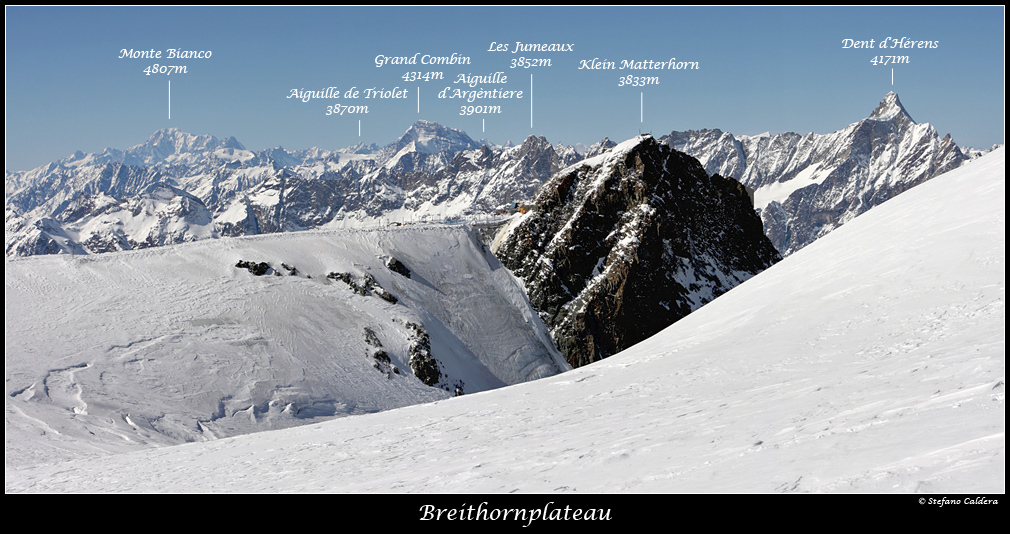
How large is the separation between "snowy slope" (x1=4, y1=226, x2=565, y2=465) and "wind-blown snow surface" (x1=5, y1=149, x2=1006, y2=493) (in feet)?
48.3

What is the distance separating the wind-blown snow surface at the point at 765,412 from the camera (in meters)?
8.69

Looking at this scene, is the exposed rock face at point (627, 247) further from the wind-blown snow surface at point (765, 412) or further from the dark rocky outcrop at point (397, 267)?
the wind-blown snow surface at point (765, 412)

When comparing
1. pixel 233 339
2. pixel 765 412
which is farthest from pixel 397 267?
pixel 765 412

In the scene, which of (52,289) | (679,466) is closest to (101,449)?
(679,466)

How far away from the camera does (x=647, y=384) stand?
16.9 m

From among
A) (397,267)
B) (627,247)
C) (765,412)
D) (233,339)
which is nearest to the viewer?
(765,412)

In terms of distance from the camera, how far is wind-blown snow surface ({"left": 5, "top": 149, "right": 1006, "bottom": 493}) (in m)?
8.69

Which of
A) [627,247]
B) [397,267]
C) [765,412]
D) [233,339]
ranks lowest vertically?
[233,339]

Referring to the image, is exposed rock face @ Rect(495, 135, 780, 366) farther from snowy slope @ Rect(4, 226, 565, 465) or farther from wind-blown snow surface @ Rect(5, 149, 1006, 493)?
wind-blown snow surface @ Rect(5, 149, 1006, 493)

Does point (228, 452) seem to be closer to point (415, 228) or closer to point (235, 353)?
point (235, 353)

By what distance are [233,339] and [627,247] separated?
1993 inches

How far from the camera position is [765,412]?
11.5m

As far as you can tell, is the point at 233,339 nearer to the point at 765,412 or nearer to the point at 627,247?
the point at 765,412

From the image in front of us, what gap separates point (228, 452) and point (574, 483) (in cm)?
1217
